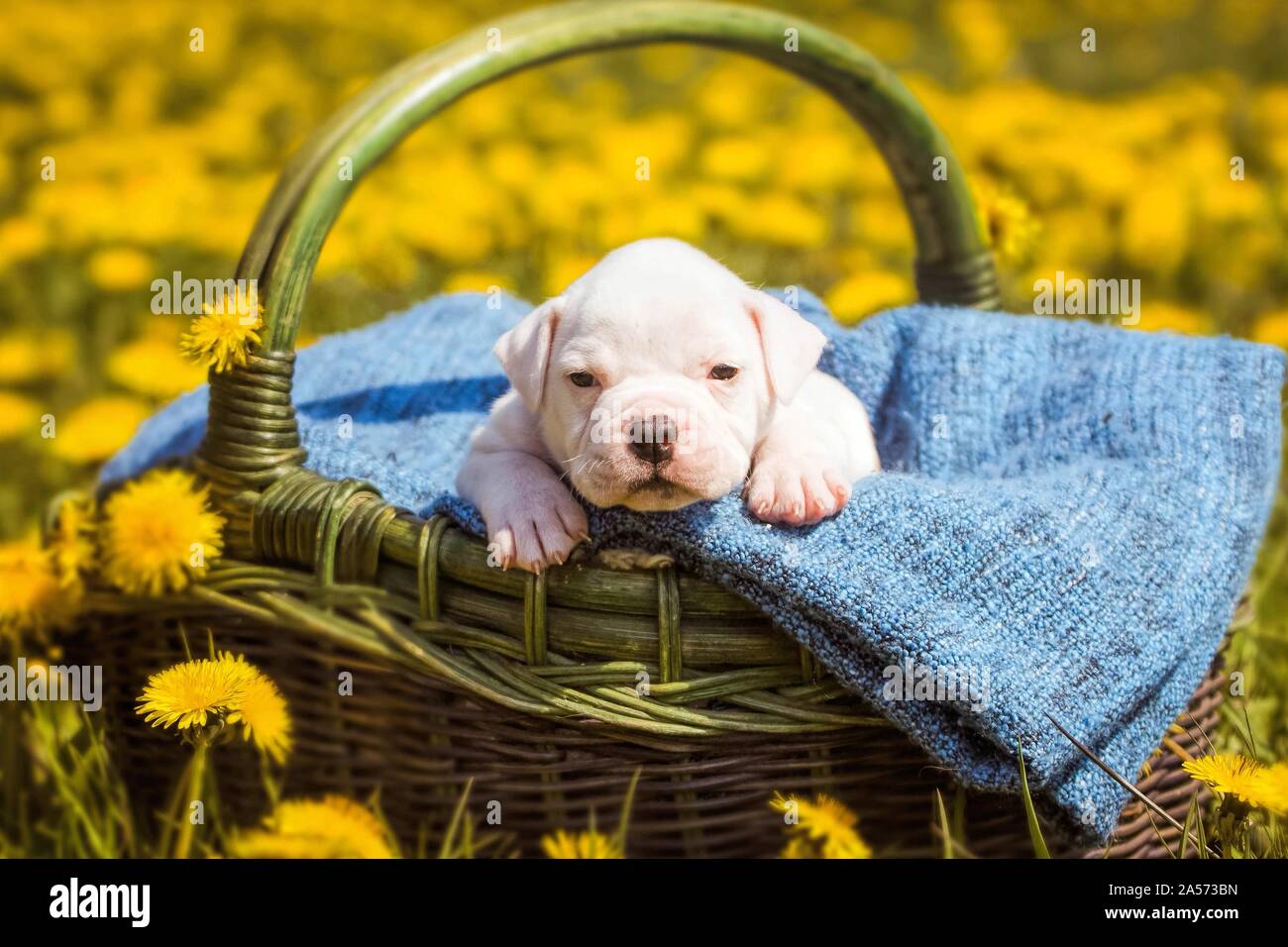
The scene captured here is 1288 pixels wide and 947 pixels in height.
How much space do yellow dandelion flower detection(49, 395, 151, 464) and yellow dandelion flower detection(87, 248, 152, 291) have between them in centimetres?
75


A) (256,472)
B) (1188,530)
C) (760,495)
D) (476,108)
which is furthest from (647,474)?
(476,108)

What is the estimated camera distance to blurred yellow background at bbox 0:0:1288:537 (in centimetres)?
369

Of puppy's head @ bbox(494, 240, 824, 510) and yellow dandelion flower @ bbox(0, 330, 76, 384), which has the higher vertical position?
yellow dandelion flower @ bbox(0, 330, 76, 384)

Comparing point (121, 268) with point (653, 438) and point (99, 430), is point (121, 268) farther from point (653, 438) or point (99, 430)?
point (653, 438)

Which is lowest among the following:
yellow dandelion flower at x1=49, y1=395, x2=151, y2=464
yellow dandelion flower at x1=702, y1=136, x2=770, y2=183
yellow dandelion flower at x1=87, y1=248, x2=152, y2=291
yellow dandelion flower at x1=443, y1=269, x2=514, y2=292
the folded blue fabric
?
the folded blue fabric

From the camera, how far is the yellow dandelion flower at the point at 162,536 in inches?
85.0

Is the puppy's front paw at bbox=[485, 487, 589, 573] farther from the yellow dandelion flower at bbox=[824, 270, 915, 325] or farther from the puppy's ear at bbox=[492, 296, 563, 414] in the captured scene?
the yellow dandelion flower at bbox=[824, 270, 915, 325]

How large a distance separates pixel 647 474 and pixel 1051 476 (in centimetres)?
76

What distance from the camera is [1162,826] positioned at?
7.01 feet

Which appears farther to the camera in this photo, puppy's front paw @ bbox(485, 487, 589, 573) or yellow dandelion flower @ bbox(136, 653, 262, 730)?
puppy's front paw @ bbox(485, 487, 589, 573)

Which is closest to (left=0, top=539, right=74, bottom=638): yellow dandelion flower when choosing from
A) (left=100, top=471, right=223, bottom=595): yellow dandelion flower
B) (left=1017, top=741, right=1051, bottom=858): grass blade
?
(left=100, top=471, right=223, bottom=595): yellow dandelion flower

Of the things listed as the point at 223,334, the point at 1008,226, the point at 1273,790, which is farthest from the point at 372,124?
the point at 1273,790

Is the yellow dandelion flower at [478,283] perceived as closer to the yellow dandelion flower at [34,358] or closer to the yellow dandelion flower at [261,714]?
the yellow dandelion flower at [34,358]

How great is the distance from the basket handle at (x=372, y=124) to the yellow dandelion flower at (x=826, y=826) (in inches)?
37.9
